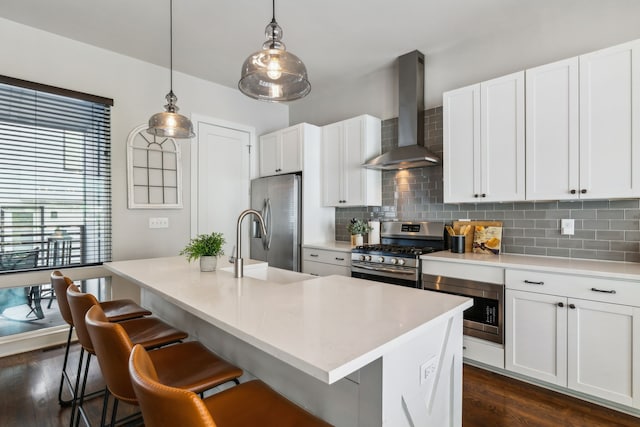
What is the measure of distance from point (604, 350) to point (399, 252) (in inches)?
60.0

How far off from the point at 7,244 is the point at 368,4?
3721 millimetres

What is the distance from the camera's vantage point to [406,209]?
12.0 feet

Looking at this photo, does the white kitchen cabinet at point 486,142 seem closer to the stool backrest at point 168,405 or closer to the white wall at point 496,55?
the white wall at point 496,55

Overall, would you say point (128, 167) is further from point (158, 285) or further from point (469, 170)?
point (469, 170)

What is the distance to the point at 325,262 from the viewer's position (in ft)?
12.2

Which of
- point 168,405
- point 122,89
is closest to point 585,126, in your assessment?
point 168,405

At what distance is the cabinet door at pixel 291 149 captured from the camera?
162 inches

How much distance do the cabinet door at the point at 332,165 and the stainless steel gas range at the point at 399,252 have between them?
69cm

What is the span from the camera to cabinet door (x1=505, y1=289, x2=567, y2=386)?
2197 millimetres

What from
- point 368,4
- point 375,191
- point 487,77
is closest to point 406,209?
point 375,191

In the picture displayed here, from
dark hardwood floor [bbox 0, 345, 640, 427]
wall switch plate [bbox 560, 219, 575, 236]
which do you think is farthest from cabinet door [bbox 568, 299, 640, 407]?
wall switch plate [bbox 560, 219, 575, 236]

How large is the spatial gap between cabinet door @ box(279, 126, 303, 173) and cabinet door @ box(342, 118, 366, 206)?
574mm

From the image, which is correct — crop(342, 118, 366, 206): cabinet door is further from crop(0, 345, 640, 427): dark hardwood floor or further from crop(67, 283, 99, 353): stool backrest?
crop(67, 283, 99, 353): stool backrest

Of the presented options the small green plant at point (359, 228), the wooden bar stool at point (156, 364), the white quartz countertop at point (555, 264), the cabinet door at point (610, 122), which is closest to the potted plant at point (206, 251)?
the wooden bar stool at point (156, 364)
